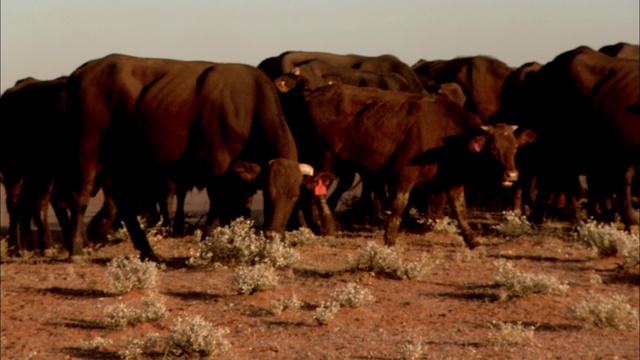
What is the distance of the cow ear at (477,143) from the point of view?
17.4 metres

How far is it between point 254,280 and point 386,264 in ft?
6.01

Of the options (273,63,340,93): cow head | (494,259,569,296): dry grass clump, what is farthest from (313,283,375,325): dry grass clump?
(273,63,340,93): cow head

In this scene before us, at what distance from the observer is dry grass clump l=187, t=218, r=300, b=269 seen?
52.5 feet

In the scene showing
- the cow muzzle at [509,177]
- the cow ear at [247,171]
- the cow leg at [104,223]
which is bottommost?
the cow leg at [104,223]

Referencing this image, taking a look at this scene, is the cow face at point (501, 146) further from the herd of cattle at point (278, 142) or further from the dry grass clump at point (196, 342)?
the dry grass clump at point (196, 342)

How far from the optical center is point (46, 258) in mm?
19047

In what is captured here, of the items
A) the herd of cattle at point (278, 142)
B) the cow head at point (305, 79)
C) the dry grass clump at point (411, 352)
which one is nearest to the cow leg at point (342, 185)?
the herd of cattle at point (278, 142)

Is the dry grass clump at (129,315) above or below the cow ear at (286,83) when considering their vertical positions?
below

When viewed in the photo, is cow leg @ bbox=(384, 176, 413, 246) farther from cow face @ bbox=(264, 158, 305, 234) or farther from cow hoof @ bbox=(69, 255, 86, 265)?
cow hoof @ bbox=(69, 255, 86, 265)

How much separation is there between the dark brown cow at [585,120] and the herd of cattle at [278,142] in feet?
0.08

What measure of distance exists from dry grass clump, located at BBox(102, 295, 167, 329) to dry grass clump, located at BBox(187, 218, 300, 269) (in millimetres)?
2297

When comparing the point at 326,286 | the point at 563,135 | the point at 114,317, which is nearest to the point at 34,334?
the point at 114,317

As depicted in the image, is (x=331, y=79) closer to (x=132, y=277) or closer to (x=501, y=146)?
(x=501, y=146)

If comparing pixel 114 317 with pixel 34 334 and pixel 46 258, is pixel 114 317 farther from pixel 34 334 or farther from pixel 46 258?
pixel 46 258
